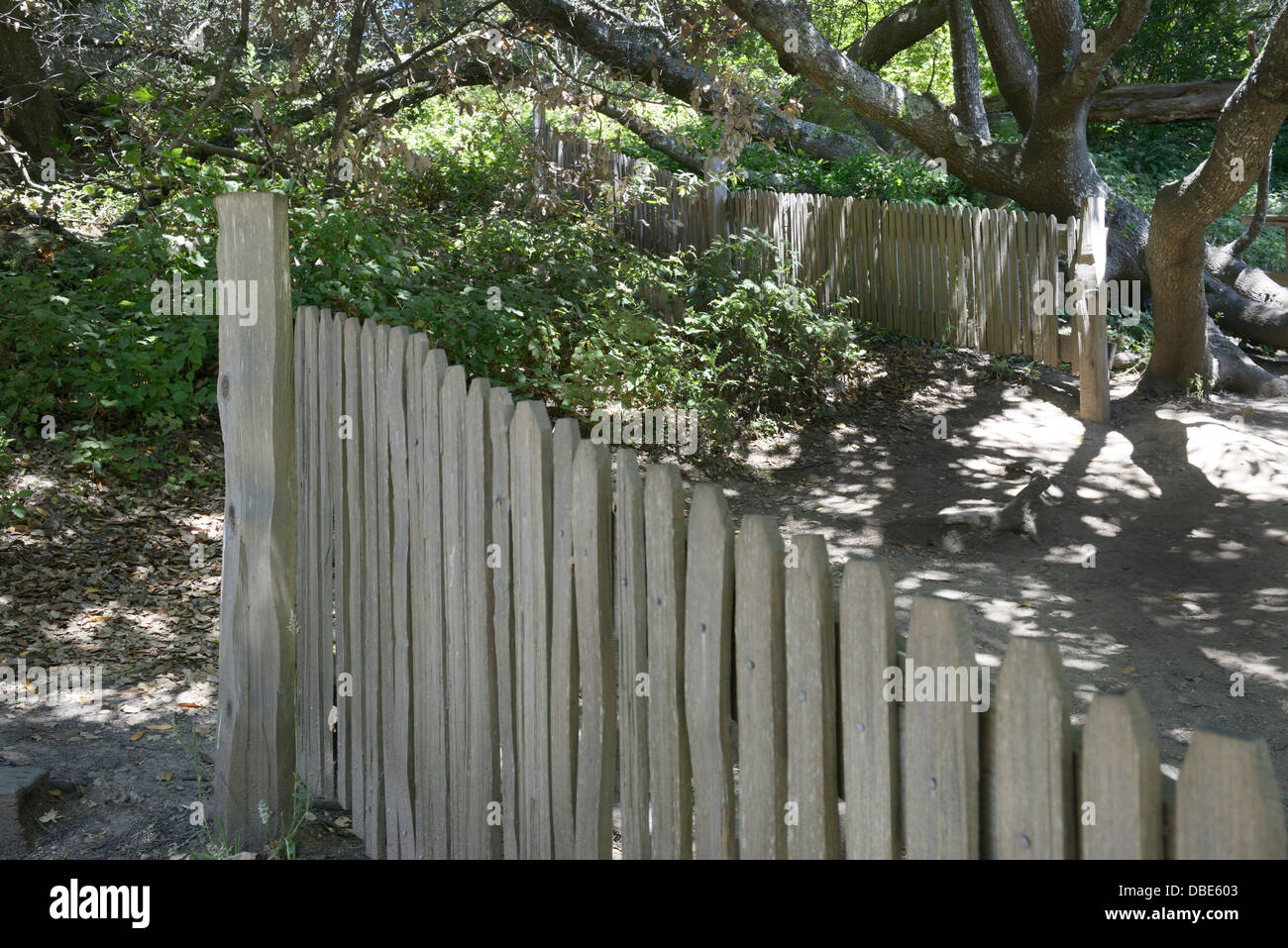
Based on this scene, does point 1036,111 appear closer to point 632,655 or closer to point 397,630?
point 397,630

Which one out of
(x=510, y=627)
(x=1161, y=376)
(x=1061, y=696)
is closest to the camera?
(x=1061, y=696)

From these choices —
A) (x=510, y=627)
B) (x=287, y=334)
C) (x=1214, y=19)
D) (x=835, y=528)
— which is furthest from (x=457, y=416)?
(x=1214, y=19)

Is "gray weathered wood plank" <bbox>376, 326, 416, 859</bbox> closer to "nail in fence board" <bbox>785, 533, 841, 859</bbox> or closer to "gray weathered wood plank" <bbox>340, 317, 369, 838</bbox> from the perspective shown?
"gray weathered wood plank" <bbox>340, 317, 369, 838</bbox>

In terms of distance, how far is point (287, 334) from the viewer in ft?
12.6

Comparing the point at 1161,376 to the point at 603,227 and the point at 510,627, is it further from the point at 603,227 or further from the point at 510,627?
the point at 510,627

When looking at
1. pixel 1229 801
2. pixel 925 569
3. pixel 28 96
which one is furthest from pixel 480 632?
pixel 28 96

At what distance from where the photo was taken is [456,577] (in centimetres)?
325

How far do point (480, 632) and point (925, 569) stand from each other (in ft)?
16.1

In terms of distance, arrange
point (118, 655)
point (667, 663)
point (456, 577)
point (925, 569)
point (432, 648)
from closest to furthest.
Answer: point (667, 663)
point (456, 577)
point (432, 648)
point (118, 655)
point (925, 569)

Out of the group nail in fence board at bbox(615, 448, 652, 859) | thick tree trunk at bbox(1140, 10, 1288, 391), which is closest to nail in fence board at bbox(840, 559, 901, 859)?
nail in fence board at bbox(615, 448, 652, 859)

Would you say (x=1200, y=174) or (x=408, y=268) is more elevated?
(x=1200, y=174)

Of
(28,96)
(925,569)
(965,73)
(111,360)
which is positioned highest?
(965,73)

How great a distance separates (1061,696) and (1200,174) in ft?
31.5

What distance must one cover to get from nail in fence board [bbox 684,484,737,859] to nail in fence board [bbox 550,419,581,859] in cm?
41
